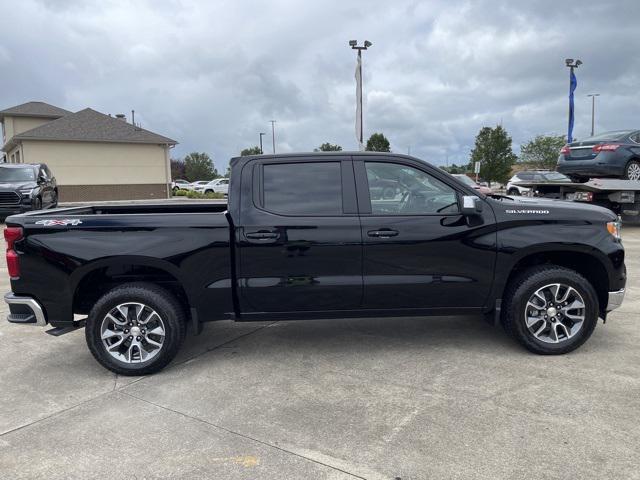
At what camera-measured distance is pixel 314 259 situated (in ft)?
14.0

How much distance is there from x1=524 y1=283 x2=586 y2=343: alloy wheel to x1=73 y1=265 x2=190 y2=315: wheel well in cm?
301

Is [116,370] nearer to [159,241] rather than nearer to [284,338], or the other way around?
[159,241]

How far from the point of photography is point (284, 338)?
5.19 meters

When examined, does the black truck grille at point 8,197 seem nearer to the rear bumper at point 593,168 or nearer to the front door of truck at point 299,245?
the front door of truck at point 299,245

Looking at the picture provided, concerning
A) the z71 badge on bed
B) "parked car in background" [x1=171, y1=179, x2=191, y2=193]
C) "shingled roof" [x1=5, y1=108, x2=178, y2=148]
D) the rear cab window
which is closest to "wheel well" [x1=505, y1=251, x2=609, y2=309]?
the rear cab window

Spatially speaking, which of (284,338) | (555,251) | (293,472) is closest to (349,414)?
(293,472)

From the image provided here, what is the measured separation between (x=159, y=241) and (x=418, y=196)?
2202mm

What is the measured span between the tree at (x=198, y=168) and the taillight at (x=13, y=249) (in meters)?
74.8

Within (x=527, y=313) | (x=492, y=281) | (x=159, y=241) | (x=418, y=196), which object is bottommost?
(x=527, y=313)

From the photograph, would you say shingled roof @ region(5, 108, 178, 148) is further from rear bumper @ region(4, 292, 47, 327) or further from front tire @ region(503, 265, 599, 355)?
front tire @ region(503, 265, 599, 355)

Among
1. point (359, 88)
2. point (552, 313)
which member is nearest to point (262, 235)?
point (552, 313)

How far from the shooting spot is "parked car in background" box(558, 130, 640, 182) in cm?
1208

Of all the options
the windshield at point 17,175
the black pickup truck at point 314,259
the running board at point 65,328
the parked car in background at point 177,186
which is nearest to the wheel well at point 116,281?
the black pickup truck at point 314,259

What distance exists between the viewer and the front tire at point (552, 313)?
14.5 feet
